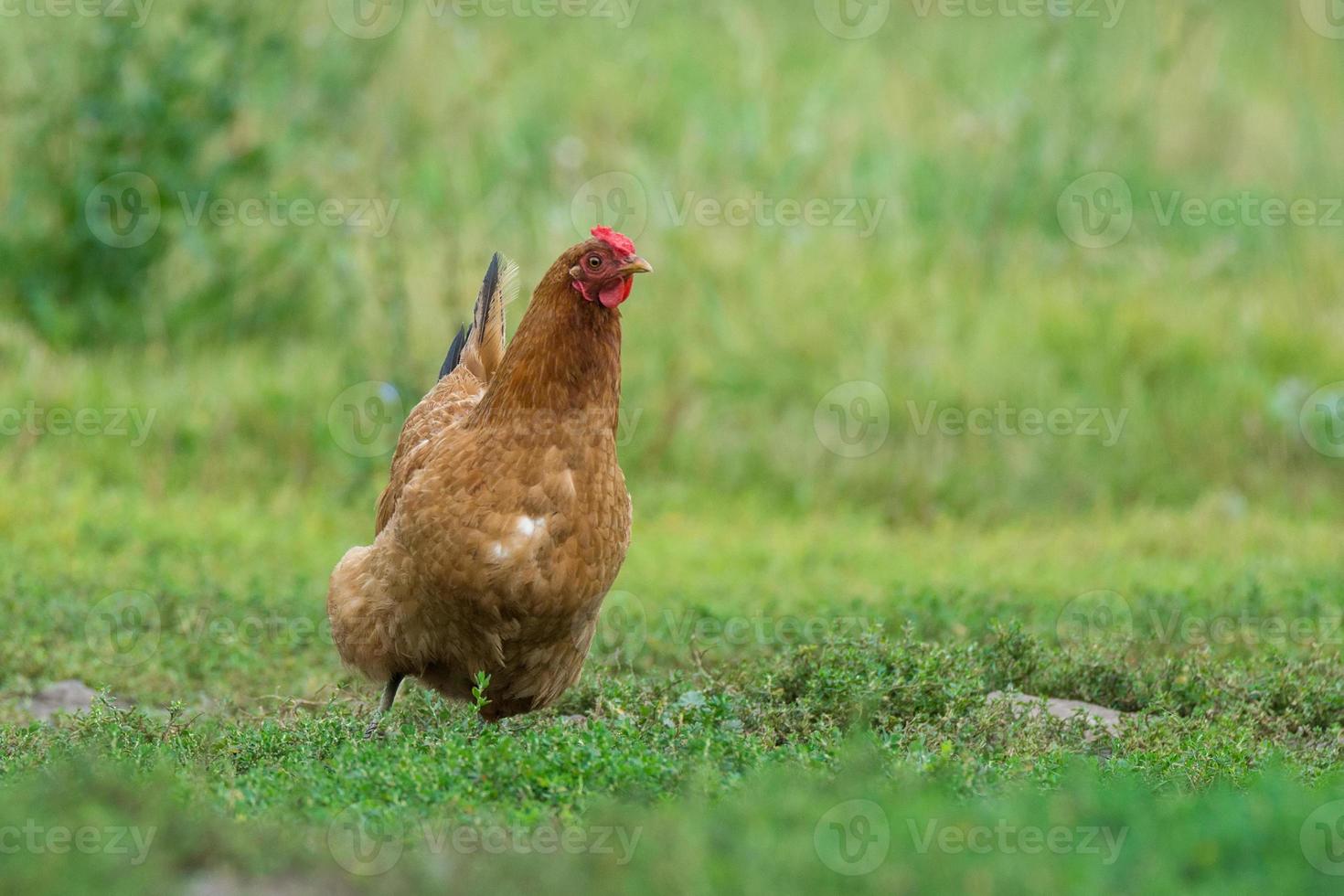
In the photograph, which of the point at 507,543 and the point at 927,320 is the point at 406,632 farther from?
the point at 927,320

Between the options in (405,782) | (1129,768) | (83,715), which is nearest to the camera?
(405,782)

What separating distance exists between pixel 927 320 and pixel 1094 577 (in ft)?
9.40

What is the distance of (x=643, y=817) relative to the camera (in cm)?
358

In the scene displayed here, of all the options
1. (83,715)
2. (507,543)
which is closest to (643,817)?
(507,543)
